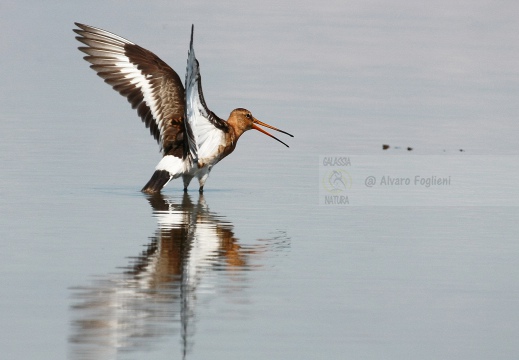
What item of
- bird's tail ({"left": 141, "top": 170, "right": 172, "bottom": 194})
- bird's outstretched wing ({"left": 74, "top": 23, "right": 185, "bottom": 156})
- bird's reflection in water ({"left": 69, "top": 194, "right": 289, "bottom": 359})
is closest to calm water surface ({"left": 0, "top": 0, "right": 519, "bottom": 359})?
A: bird's reflection in water ({"left": 69, "top": 194, "right": 289, "bottom": 359})

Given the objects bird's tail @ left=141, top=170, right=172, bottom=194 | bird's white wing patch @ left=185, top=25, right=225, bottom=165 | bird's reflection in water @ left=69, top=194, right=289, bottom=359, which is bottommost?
bird's reflection in water @ left=69, top=194, right=289, bottom=359

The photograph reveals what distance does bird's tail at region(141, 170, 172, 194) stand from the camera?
11883 mm

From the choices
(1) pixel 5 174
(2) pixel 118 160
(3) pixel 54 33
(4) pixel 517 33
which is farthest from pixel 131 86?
(4) pixel 517 33

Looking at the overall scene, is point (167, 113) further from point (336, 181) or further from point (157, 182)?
point (336, 181)

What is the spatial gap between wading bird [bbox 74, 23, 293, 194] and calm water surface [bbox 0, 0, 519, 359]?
31 centimetres

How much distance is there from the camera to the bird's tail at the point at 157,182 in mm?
11883

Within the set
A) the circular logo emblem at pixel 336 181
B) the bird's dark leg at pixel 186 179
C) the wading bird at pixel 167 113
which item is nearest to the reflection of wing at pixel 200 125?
the wading bird at pixel 167 113

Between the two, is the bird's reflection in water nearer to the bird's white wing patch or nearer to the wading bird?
the bird's white wing patch

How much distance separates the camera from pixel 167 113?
12969 mm

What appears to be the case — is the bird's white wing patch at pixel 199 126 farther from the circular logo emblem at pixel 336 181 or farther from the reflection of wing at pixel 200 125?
the circular logo emblem at pixel 336 181

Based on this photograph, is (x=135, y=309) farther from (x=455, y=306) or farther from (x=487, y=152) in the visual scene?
(x=487, y=152)

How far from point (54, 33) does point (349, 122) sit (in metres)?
9.47

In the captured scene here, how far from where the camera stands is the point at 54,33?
946 inches

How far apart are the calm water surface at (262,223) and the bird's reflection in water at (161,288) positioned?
0.06 ft
